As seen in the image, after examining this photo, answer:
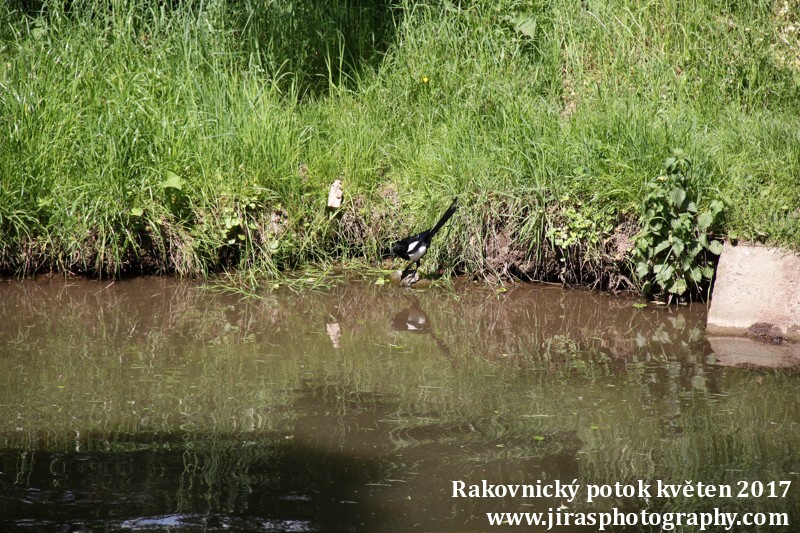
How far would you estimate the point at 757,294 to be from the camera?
5.23m

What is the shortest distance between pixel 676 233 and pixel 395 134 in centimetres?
245

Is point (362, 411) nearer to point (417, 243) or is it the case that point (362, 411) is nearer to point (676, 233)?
point (417, 243)

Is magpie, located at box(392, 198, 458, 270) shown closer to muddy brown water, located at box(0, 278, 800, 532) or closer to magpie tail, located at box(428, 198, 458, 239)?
magpie tail, located at box(428, 198, 458, 239)

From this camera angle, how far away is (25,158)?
613 cm

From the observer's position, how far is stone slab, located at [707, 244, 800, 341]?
5.10m

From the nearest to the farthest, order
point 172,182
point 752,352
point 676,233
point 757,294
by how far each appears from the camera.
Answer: point 752,352
point 757,294
point 676,233
point 172,182

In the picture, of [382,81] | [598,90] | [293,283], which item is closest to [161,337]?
[293,283]

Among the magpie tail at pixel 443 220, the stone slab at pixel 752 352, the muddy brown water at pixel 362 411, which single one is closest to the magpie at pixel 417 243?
the magpie tail at pixel 443 220

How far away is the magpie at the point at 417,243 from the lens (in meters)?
5.85

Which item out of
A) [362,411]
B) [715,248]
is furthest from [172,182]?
[715,248]

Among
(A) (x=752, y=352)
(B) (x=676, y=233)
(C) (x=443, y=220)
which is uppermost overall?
(B) (x=676, y=233)

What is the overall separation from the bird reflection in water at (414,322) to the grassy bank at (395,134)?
0.55 m

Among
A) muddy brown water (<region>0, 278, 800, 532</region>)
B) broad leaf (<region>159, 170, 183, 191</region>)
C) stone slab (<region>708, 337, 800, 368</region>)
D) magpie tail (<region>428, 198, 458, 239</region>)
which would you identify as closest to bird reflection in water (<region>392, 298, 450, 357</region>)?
muddy brown water (<region>0, 278, 800, 532</region>)

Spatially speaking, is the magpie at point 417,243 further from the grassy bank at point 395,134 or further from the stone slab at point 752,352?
the stone slab at point 752,352
